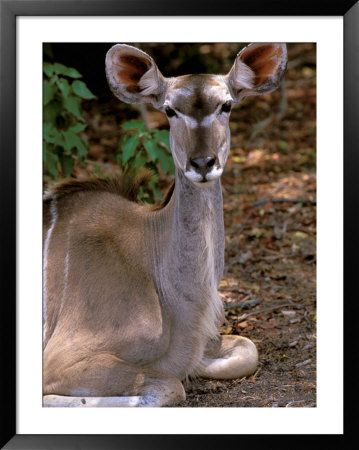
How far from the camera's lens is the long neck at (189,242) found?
523 centimetres

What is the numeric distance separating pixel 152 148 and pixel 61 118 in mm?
825

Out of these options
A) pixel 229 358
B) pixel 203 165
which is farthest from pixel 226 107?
pixel 229 358

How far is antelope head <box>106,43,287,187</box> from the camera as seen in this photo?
4.89 m

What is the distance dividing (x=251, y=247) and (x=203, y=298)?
260 centimetres

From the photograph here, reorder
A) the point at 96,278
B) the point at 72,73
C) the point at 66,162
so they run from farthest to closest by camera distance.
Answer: the point at 66,162 < the point at 72,73 < the point at 96,278

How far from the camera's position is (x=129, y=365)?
520 centimetres

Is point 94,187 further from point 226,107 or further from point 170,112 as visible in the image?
point 226,107

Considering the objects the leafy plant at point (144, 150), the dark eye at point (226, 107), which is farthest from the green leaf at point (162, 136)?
the dark eye at point (226, 107)

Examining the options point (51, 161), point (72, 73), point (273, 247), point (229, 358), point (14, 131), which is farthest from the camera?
point (273, 247)

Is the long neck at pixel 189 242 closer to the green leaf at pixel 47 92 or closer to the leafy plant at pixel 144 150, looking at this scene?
the leafy plant at pixel 144 150

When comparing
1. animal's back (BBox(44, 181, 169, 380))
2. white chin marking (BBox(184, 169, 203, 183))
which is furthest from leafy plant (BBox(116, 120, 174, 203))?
white chin marking (BBox(184, 169, 203, 183))

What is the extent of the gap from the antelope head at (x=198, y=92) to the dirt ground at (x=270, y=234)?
144cm

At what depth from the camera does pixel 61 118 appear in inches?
280

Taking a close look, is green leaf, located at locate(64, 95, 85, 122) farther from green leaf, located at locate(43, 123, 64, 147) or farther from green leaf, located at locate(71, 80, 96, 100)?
green leaf, located at locate(43, 123, 64, 147)
